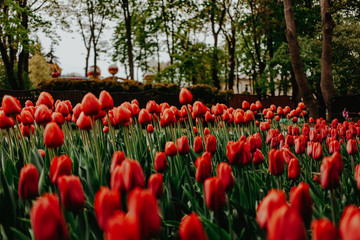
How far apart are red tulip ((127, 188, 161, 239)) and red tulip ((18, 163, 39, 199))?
1.99 ft

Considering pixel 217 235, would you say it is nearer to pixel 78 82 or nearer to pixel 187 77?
pixel 78 82

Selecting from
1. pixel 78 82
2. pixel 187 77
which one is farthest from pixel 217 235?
pixel 187 77

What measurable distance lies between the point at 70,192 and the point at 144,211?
378 millimetres

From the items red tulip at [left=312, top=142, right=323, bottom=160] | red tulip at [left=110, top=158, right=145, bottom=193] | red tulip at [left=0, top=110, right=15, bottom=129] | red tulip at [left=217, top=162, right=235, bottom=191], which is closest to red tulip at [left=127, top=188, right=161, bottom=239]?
red tulip at [left=110, top=158, right=145, bottom=193]

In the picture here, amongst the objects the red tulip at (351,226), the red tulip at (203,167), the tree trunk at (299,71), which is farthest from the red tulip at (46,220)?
the tree trunk at (299,71)

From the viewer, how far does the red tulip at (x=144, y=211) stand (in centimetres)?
62

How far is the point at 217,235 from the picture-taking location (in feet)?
3.69

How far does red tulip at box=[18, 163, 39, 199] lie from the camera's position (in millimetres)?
1074

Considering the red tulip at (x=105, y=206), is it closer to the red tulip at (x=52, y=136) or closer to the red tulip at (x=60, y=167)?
the red tulip at (x=60, y=167)

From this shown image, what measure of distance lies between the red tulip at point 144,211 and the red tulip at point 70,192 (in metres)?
0.34

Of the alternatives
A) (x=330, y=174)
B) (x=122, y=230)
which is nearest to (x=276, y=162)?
(x=330, y=174)

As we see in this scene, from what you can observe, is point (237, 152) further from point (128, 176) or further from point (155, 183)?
point (128, 176)

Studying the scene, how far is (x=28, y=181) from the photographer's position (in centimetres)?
109

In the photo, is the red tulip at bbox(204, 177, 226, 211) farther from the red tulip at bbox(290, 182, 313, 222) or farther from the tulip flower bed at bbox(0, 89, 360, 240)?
the red tulip at bbox(290, 182, 313, 222)
